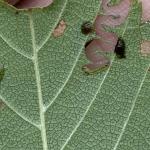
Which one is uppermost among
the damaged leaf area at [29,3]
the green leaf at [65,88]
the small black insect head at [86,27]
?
the damaged leaf area at [29,3]

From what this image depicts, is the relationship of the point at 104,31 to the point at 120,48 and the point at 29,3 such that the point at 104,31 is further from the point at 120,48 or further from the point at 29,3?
the point at 29,3

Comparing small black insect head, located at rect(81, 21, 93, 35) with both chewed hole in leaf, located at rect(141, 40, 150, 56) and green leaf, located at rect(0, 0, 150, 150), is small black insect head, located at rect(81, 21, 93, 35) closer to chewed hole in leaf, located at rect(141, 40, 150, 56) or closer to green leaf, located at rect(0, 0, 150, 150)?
green leaf, located at rect(0, 0, 150, 150)

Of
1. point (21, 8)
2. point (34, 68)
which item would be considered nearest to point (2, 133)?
point (34, 68)

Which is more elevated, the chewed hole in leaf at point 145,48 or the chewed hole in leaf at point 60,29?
the chewed hole in leaf at point 60,29

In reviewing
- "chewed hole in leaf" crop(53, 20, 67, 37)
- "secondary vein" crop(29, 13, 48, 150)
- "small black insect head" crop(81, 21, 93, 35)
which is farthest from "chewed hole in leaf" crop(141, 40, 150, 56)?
"secondary vein" crop(29, 13, 48, 150)

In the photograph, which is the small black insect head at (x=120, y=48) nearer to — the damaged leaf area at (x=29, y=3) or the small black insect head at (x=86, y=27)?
the small black insect head at (x=86, y=27)

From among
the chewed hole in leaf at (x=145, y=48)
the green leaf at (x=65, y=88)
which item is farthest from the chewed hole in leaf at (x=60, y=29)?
the chewed hole in leaf at (x=145, y=48)
